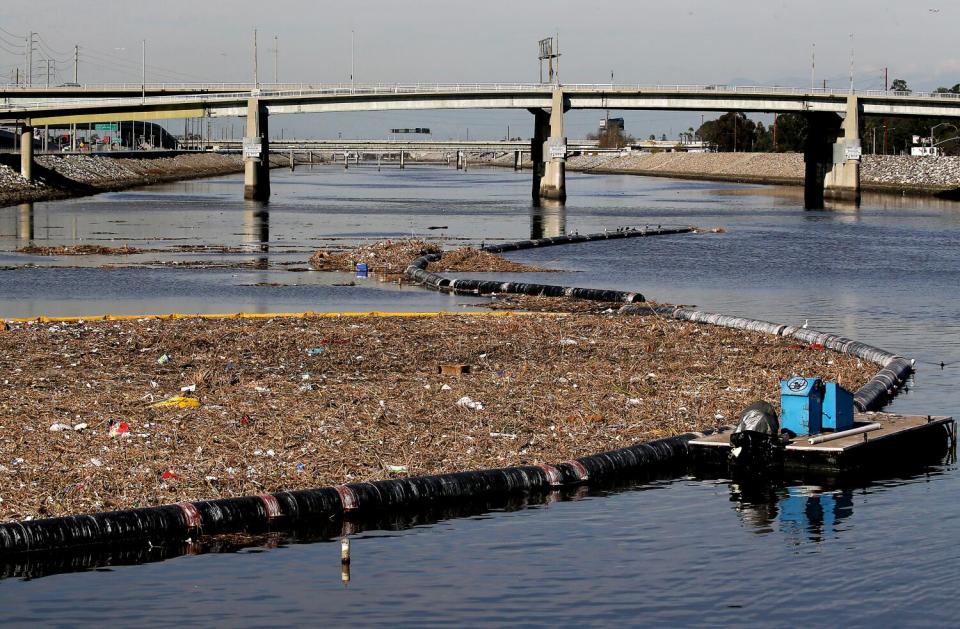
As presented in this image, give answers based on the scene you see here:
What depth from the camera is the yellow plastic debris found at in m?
22.5

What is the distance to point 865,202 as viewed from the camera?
153750mm

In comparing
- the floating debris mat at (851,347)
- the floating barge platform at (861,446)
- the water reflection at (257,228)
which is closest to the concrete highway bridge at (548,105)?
the water reflection at (257,228)

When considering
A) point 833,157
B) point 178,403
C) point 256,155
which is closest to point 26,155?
point 256,155

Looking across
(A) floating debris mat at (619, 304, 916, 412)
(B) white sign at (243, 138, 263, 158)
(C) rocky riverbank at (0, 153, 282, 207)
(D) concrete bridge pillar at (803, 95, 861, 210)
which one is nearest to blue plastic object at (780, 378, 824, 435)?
(A) floating debris mat at (619, 304, 916, 412)

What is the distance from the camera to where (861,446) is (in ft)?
66.9

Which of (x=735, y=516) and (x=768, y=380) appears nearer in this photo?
(x=735, y=516)

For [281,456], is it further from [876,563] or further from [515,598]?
[876,563]

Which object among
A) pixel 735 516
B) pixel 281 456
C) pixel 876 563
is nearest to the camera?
pixel 876 563

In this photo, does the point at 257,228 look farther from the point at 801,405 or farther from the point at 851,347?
the point at 801,405

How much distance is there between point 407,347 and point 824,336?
Answer: 988 cm

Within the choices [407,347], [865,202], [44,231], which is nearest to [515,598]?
[407,347]

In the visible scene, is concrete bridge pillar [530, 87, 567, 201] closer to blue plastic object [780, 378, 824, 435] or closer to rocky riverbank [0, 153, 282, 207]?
rocky riverbank [0, 153, 282, 207]

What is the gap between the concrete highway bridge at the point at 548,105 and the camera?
148m

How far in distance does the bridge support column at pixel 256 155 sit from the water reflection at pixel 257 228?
29.1ft
